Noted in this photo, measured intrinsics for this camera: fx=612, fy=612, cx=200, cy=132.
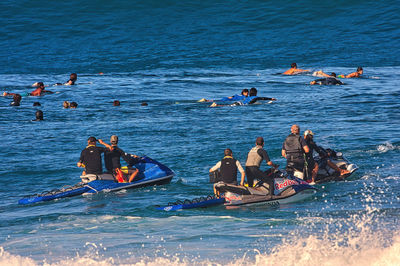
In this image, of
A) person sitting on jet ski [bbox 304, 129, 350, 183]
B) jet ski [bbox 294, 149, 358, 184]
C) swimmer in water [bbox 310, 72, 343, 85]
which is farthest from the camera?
swimmer in water [bbox 310, 72, 343, 85]

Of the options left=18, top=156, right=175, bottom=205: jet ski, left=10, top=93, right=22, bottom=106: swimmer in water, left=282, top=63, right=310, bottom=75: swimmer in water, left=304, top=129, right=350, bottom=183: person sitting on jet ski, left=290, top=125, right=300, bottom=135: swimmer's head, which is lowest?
left=18, top=156, right=175, bottom=205: jet ski

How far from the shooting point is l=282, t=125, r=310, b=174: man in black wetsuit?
676 inches

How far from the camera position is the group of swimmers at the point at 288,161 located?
1575 centimetres

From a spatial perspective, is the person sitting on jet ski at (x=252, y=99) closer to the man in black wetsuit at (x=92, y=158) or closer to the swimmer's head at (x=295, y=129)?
the swimmer's head at (x=295, y=129)

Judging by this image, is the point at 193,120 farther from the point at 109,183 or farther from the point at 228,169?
the point at 228,169

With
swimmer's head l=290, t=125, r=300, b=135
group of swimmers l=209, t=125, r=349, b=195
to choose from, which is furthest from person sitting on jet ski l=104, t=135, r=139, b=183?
swimmer's head l=290, t=125, r=300, b=135

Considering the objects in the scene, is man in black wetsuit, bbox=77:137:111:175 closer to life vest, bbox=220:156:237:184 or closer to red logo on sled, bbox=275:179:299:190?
life vest, bbox=220:156:237:184

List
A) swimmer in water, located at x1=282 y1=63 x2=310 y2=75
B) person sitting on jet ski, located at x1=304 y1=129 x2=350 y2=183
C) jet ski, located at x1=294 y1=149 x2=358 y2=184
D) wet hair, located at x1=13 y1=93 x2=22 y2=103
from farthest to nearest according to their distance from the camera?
swimmer in water, located at x1=282 y1=63 x2=310 y2=75 → wet hair, located at x1=13 y1=93 x2=22 y2=103 → jet ski, located at x1=294 y1=149 x2=358 y2=184 → person sitting on jet ski, located at x1=304 y1=129 x2=350 y2=183

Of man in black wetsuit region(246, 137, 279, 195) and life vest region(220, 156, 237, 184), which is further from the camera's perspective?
man in black wetsuit region(246, 137, 279, 195)

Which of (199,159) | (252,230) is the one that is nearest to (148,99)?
(199,159)

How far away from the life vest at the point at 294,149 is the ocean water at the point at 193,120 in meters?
1.20

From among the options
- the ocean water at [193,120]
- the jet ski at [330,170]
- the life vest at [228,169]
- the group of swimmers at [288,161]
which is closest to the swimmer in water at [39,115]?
the ocean water at [193,120]

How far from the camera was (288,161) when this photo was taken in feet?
57.5

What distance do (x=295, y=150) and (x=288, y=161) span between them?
439 mm
